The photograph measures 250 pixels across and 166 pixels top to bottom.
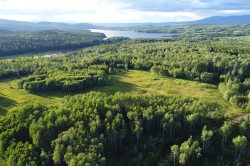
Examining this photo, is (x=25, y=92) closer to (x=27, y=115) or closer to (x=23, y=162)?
(x=27, y=115)

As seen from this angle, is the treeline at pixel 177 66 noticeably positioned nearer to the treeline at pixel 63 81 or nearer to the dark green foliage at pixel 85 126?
the treeline at pixel 63 81

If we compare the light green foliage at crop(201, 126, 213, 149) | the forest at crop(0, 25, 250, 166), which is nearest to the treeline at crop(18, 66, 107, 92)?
the forest at crop(0, 25, 250, 166)

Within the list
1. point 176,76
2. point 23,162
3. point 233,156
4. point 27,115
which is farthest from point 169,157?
point 176,76

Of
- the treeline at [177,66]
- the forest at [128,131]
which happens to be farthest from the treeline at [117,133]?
the treeline at [177,66]

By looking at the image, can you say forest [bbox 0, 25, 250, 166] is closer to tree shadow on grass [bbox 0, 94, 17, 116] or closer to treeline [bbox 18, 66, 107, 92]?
tree shadow on grass [bbox 0, 94, 17, 116]

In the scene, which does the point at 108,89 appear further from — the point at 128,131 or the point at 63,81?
the point at 128,131

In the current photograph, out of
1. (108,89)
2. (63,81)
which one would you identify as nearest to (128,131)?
(108,89)
